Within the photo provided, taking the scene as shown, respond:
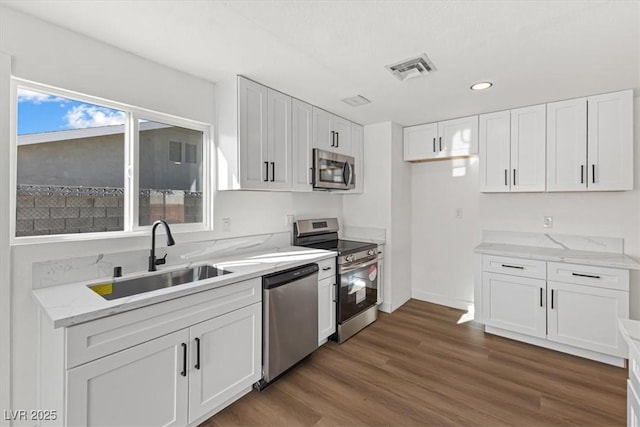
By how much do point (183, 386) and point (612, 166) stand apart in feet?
12.7

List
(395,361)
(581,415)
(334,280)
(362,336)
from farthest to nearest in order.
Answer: (362,336)
(334,280)
(395,361)
(581,415)

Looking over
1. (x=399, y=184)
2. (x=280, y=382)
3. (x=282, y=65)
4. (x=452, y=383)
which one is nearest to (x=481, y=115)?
(x=399, y=184)

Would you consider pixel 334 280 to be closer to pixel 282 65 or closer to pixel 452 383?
pixel 452 383

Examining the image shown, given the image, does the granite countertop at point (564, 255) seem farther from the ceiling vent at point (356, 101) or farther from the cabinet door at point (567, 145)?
the ceiling vent at point (356, 101)

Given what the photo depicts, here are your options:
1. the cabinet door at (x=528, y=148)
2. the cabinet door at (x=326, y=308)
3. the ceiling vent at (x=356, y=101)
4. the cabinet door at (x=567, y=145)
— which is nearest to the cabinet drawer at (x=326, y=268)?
A: the cabinet door at (x=326, y=308)

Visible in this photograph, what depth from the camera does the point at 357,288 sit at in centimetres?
311

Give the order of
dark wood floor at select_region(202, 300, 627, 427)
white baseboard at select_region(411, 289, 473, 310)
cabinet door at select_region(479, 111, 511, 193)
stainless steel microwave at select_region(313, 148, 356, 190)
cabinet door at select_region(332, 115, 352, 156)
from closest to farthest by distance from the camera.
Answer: dark wood floor at select_region(202, 300, 627, 427) < stainless steel microwave at select_region(313, 148, 356, 190) < cabinet door at select_region(479, 111, 511, 193) < cabinet door at select_region(332, 115, 352, 156) < white baseboard at select_region(411, 289, 473, 310)

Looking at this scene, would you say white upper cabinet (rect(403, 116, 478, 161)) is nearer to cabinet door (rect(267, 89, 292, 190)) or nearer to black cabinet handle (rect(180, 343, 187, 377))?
cabinet door (rect(267, 89, 292, 190))

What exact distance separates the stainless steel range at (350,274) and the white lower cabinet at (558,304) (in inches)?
46.4

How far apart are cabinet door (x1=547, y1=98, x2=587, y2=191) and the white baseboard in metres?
1.71

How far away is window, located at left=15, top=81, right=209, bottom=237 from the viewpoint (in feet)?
5.59

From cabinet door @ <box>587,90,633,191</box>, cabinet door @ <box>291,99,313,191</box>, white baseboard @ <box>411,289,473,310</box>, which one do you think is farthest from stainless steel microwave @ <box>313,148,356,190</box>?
cabinet door @ <box>587,90,633,191</box>

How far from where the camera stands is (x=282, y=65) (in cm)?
215

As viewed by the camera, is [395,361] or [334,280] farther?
[334,280]
